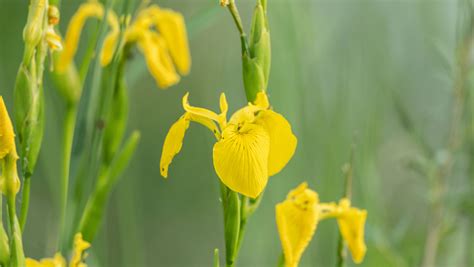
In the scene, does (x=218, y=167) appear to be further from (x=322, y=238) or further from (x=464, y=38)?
(x=322, y=238)

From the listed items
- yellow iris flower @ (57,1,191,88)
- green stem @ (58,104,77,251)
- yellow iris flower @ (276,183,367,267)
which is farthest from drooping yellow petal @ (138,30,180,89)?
yellow iris flower @ (276,183,367,267)

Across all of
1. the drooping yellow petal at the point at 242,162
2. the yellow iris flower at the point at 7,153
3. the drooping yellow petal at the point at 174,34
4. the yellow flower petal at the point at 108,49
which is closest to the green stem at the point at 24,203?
the yellow iris flower at the point at 7,153

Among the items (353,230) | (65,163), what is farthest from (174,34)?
(353,230)

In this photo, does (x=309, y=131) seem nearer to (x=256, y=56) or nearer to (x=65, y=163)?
(x=65, y=163)

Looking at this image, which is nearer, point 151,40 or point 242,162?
point 242,162

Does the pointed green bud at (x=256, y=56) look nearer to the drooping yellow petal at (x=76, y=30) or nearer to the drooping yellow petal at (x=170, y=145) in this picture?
the drooping yellow petal at (x=170, y=145)

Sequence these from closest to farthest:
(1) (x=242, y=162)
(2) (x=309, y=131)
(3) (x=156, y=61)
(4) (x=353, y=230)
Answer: (1) (x=242, y=162)
(4) (x=353, y=230)
(3) (x=156, y=61)
(2) (x=309, y=131)
